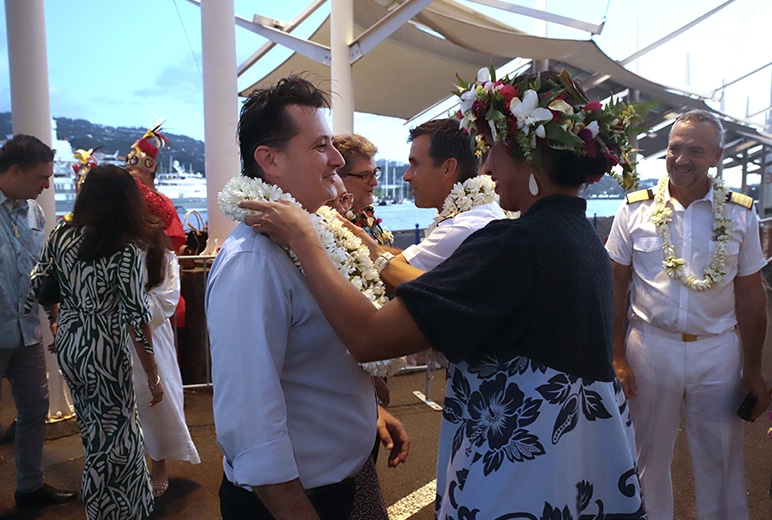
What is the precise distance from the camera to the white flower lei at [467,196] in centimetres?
295

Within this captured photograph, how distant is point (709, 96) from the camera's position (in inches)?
671

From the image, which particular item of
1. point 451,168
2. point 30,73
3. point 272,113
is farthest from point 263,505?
point 30,73

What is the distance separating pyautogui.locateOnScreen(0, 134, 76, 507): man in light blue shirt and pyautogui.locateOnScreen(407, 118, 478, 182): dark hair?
2.74 metres

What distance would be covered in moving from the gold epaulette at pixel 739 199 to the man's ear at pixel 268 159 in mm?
2652

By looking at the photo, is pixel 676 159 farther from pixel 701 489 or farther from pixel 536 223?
pixel 536 223

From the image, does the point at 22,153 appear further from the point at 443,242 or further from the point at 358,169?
the point at 443,242

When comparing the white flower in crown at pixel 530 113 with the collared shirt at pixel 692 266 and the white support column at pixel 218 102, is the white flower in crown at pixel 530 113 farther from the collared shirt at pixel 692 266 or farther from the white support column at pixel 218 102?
the white support column at pixel 218 102

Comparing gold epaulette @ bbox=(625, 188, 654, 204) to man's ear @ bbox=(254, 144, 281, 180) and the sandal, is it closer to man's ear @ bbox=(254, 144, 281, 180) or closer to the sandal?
man's ear @ bbox=(254, 144, 281, 180)

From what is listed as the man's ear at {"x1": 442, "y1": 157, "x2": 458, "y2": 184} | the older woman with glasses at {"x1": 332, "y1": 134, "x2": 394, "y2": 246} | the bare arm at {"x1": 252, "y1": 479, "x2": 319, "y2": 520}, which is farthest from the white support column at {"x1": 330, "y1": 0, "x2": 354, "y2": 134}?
the bare arm at {"x1": 252, "y1": 479, "x2": 319, "y2": 520}

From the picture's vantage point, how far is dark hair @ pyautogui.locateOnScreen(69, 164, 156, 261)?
10.3ft

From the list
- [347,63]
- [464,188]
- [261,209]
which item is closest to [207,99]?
[347,63]

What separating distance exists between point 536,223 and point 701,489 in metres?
2.56

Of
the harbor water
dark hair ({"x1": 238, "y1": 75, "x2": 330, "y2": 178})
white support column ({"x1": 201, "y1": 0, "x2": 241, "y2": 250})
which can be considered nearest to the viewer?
dark hair ({"x1": 238, "y1": 75, "x2": 330, "y2": 178})

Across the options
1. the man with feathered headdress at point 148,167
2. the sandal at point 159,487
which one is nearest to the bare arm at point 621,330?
the sandal at point 159,487
